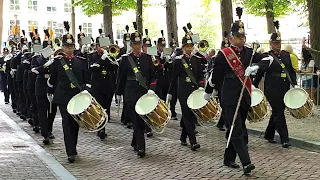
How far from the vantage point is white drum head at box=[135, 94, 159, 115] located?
346 inches

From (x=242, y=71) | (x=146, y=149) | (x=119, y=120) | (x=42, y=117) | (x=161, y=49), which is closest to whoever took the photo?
(x=242, y=71)

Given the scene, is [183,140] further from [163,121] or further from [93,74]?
[93,74]

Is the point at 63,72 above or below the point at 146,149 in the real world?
above

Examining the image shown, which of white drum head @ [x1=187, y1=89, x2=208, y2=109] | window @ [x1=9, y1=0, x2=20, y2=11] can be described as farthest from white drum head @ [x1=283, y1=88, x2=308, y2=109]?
window @ [x1=9, y1=0, x2=20, y2=11]

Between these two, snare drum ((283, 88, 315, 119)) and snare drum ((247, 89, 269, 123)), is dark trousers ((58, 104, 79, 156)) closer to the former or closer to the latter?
snare drum ((247, 89, 269, 123))

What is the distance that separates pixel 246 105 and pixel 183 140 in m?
2.52

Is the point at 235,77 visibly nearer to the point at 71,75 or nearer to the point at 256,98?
the point at 256,98

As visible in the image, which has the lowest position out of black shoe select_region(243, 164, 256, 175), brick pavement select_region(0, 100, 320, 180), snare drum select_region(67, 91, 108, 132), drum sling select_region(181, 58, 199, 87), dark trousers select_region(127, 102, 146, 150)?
brick pavement select_region(0, 100, 320, 180)

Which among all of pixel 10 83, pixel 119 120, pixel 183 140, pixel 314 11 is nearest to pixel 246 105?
pixel 183 140

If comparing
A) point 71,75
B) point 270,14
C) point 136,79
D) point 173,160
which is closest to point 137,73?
point 136,79

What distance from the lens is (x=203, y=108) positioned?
916cm

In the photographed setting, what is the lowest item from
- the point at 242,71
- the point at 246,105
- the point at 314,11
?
the point at 246,105

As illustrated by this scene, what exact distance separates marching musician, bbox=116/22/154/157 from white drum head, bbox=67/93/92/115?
853 mm

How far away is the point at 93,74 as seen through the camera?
1194 centimetres
